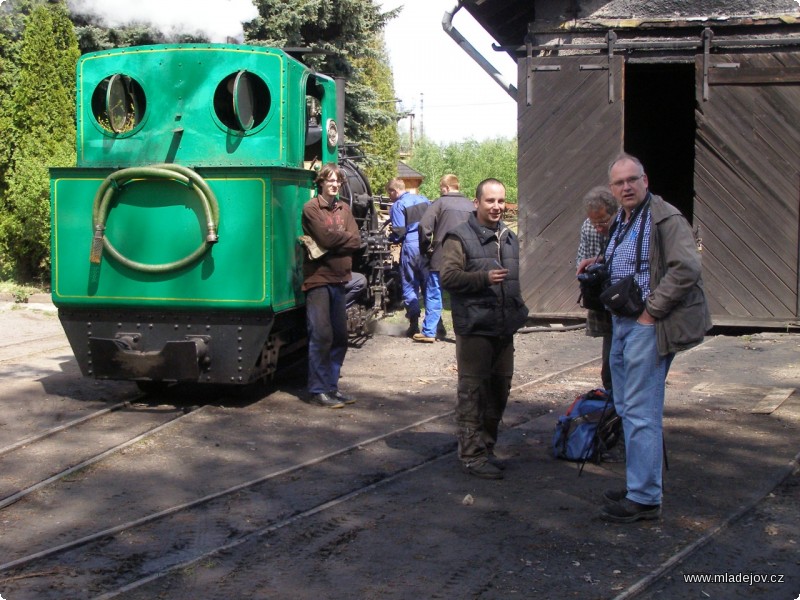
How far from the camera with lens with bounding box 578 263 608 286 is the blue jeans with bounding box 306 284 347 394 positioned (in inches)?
114

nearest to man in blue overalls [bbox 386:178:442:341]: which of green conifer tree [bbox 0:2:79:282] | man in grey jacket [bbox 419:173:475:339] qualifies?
man in grey jacket [bbox 419:173:475:339]

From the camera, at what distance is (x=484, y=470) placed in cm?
576

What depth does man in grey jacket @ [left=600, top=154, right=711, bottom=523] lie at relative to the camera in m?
4.67

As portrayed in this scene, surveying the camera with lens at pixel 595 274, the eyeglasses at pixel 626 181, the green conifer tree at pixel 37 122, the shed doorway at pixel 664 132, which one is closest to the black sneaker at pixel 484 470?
the camera with lens at pixel 595 274

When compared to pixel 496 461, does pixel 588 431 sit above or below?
above

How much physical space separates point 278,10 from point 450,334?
8.94m

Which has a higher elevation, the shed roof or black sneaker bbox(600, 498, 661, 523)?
the shed roof

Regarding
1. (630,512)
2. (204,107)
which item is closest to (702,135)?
(204,107)

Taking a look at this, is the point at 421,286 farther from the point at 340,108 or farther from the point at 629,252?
the point at 629,252

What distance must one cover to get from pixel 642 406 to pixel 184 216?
3956 mm

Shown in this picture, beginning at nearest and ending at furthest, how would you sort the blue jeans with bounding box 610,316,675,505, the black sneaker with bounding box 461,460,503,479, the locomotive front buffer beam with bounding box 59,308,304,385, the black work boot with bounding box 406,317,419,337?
the blue jeans with bounding box 610,316,675,505, the black sneaker with bounding box 461,460,503,479, the locomotive front buffer beam with bounding box 59,308,304,385, the black work boot with bounding box 406,317,419,337

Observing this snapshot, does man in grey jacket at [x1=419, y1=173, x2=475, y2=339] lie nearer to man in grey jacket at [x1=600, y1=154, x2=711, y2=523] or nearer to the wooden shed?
the wooden shed

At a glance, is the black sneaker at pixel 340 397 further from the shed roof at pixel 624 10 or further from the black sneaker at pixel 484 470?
the shed roof at pixel 624 10

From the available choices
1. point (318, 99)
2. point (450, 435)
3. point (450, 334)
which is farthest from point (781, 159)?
point (450, 435)
